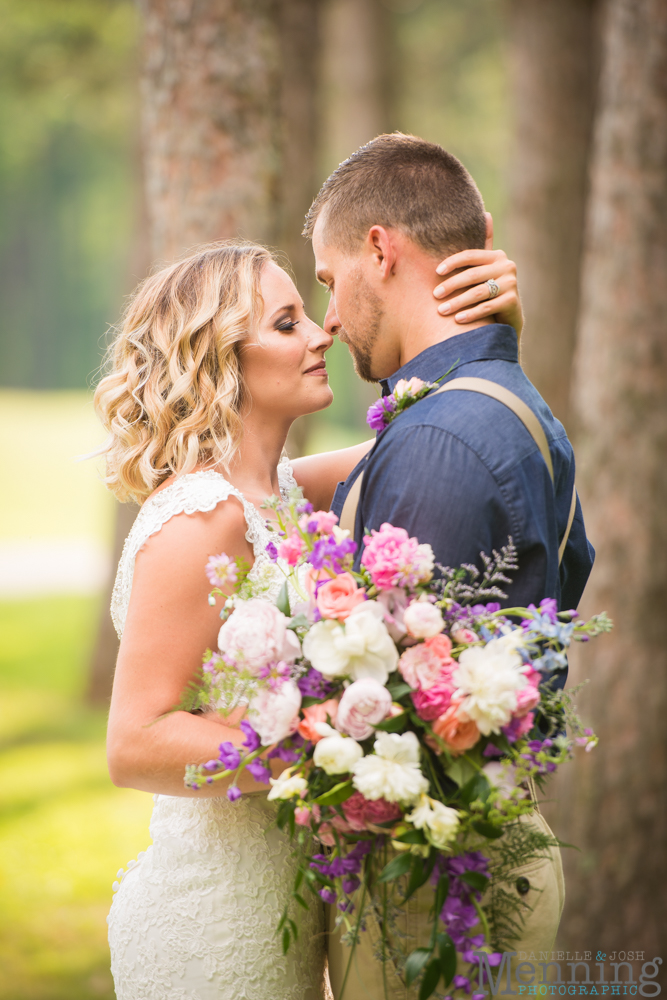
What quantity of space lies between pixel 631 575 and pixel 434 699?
3167 millimetres

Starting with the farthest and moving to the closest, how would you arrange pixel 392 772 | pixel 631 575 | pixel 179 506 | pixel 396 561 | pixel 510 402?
pixel 631 575, pixel 179 506, pixel 510 402, pixel 396 561, pixel 392 772

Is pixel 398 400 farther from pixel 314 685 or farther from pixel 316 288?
pixel 316 288

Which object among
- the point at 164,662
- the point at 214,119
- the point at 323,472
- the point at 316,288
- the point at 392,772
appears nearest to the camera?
the point at 392,772

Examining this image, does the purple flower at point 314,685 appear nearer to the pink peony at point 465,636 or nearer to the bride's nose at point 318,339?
the pink peony at point 465,636

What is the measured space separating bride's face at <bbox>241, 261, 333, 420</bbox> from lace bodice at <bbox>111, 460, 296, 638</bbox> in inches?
13.0

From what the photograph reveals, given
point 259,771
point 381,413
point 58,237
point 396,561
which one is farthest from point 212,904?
point 58,237

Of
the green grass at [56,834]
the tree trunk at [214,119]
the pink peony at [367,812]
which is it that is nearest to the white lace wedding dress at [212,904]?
the pink peony at [367,812]

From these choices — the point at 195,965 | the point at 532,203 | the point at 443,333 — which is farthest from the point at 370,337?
the point at 532,203

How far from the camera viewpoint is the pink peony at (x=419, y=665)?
1.62m

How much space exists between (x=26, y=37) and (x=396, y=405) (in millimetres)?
11362

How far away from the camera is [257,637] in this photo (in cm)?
161

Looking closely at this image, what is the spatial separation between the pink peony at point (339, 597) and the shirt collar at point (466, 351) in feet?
2.46

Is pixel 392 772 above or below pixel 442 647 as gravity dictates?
below

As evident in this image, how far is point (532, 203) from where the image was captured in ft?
24.8
